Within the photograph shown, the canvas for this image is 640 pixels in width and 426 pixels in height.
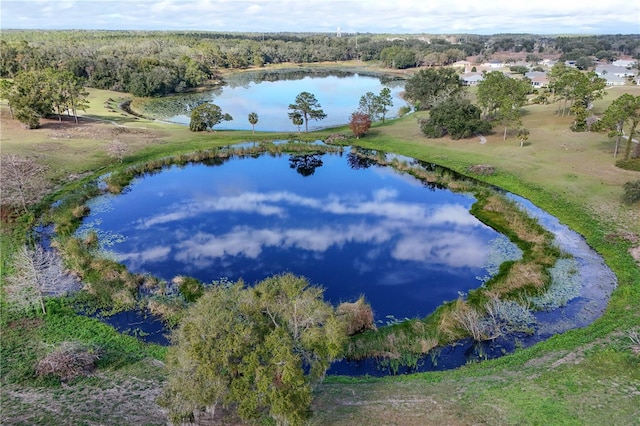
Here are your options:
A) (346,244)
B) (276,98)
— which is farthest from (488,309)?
(276,98)

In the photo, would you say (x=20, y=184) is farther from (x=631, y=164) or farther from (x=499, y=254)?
(x=631, y=164)

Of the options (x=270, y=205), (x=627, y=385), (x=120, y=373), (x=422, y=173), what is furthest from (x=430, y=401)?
(x=422, y=173)

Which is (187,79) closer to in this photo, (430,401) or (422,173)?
(422,173)

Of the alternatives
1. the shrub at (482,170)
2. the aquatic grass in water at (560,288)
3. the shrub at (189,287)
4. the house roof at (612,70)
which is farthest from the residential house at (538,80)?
the shrub at (189,287)

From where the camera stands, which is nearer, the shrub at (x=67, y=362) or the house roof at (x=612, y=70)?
the shrub at (x=67, y=362)

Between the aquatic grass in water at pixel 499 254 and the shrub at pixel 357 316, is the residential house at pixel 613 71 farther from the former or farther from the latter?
the shrub at pixel 357 316

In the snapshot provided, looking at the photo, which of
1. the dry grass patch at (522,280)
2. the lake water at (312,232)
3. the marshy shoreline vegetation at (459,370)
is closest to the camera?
the marshy shoreline vegetation at (459,370)
